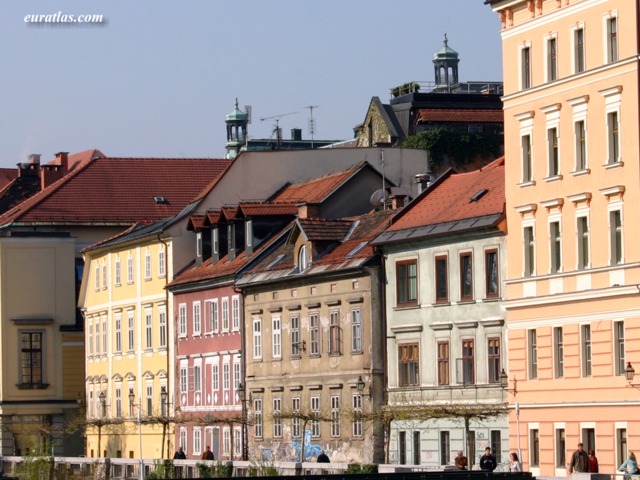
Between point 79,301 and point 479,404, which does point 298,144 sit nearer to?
point 79,301

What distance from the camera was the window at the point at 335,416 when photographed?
2921 inches

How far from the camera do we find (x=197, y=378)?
291 ft

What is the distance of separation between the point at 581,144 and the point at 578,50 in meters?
2.93

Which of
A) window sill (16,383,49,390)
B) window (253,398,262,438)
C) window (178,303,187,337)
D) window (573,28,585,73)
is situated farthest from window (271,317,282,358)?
window sill (16,383,49,390)

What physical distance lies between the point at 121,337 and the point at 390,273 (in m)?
30.6

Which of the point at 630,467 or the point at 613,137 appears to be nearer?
the point at 630,467

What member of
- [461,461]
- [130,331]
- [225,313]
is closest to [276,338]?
[225,313]

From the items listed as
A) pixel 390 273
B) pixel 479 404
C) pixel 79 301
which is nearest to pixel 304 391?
pixel 390 273

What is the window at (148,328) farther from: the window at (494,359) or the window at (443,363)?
the window at (494,359)

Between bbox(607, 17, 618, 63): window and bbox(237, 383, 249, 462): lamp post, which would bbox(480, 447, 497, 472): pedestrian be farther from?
bbox(237, 383, 249, 462): lamp post

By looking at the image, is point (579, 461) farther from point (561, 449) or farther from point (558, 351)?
point (558, 351)

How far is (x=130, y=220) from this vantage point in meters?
111

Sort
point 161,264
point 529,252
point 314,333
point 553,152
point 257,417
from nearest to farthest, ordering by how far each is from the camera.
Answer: point 553,152, point 529,252, point 314,333, point 257,417, point 161,264

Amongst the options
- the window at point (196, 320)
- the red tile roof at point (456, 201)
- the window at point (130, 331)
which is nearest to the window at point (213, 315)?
the window at point (196, 320)
